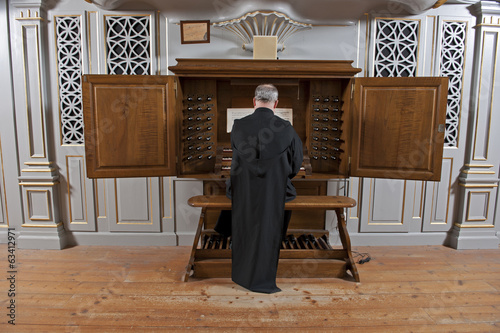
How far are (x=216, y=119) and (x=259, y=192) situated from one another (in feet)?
2.90

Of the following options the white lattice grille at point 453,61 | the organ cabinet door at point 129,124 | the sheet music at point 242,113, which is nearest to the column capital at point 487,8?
the white lattice grille at point 453,61

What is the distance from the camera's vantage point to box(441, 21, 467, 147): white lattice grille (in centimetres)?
281

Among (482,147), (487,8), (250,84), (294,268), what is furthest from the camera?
(482,147)

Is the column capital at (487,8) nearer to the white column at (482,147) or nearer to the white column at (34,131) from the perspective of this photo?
the white column at (482,147)

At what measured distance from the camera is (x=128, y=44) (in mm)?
2775

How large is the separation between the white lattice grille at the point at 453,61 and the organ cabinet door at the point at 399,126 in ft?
2.32

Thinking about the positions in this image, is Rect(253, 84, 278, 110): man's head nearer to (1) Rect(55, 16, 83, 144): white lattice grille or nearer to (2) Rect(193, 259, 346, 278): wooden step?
(2) Rect(193, 259, 346, 278): wooden step

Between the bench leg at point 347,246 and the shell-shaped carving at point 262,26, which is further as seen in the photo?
the shell-shaped carving at point 262,26

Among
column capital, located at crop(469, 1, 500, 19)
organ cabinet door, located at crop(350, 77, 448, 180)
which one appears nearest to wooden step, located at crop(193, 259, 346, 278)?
organ cabinet door, located at crop(350, 77, 448, 180)

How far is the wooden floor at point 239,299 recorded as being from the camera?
1.80 meters

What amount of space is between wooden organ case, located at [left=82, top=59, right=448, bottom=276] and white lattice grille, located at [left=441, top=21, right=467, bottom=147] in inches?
28.3

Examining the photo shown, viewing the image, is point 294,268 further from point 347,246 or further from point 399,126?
point 399,126

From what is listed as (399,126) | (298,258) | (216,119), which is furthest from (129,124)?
(399,126)

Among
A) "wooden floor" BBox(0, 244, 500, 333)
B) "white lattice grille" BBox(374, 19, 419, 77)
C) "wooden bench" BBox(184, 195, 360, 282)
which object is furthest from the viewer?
"white lattice grille" BBox(374, 19, 419, 77)
